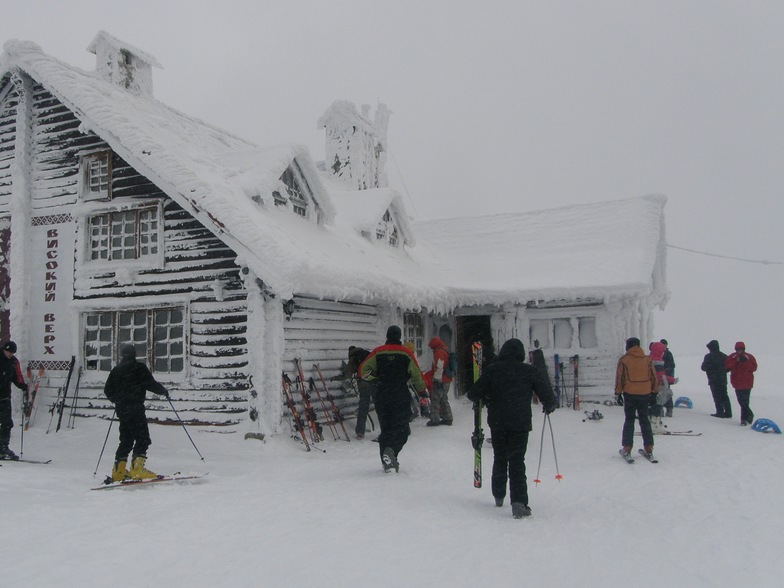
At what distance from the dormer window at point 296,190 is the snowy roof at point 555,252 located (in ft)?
15.0

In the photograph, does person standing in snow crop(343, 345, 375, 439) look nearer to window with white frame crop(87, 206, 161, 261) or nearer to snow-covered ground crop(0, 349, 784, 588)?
snow-covered ground crop(0, 349, 784, 588)

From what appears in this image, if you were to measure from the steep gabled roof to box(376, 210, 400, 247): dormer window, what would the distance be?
212cm

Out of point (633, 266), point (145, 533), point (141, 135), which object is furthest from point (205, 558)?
point (633, 266)

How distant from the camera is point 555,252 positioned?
1823 cm

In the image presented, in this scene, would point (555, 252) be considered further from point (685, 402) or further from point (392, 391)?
point (392, 391)

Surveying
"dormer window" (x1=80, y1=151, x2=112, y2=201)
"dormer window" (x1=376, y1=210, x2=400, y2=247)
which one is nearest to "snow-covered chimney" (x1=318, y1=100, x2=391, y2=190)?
"dormer window" (x1=376, y1=210, x2=400, y2=247)

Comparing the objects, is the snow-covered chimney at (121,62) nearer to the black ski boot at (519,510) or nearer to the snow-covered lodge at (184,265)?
the snow-covered lodge at (184,265)

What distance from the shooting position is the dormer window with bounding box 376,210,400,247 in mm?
16594

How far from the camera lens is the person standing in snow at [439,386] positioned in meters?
12.0

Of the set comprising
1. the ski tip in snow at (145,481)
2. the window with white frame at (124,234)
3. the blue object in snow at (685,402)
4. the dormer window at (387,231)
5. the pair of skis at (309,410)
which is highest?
the dormer window at (387,231)

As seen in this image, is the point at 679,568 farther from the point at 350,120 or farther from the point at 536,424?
the point at 350,120

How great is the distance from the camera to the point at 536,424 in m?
12.7

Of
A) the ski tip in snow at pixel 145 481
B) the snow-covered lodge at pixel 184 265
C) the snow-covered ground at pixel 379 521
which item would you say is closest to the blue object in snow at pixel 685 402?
the snow-covered lodge at pixel 184 265

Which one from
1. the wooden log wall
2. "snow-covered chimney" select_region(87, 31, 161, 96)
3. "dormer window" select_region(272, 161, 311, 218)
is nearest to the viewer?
the wooden log wall
